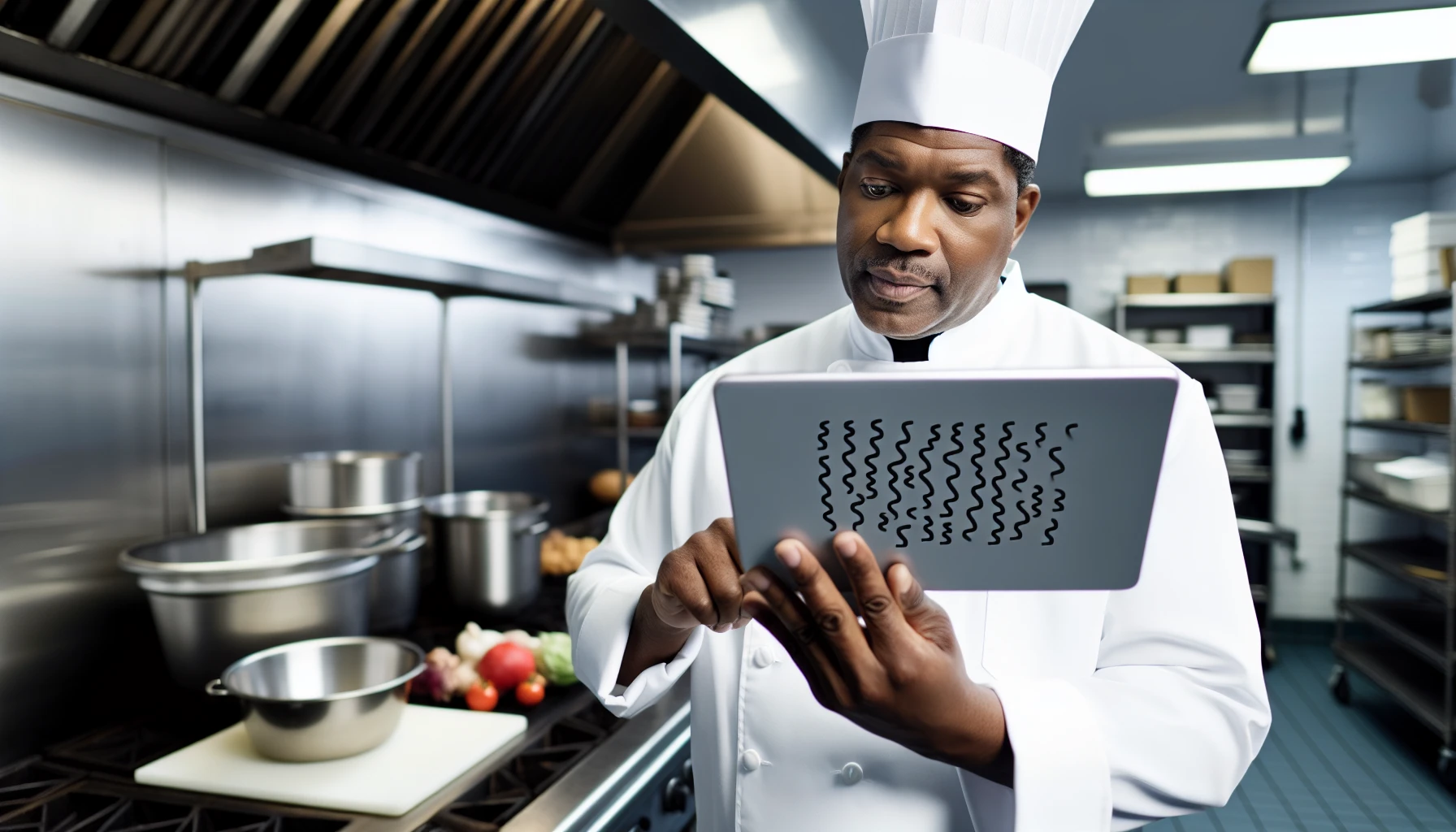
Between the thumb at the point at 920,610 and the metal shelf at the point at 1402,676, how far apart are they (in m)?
3.63

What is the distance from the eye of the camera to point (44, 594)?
4.70 ft

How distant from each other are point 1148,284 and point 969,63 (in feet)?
15.5

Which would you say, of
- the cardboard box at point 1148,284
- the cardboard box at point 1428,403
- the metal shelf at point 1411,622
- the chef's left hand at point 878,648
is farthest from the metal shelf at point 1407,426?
the chef's left hand at point 878,648

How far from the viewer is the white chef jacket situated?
2.43 ft

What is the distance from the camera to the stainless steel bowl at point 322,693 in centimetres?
118

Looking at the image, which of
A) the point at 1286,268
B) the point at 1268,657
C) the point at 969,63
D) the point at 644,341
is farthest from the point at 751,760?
the point at 1286,268

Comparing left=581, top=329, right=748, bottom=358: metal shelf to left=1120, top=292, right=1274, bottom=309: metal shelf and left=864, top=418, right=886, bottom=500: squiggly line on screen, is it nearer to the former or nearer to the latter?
left=1120, top=292, right=1274, bottom=309: metal shelf

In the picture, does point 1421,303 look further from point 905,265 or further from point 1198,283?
point 905,265

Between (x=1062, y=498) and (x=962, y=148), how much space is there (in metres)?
0.41

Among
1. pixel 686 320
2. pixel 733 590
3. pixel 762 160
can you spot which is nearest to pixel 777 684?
pixel 733 590

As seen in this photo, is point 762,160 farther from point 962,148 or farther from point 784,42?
point 962,148

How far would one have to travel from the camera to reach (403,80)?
6.73 feet

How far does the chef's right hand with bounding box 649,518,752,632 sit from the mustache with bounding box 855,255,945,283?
29cm

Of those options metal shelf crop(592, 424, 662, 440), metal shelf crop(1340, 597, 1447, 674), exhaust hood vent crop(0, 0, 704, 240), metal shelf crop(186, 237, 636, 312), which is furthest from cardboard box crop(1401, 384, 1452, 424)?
metal shelf crop(186, 237, 636, 312)
